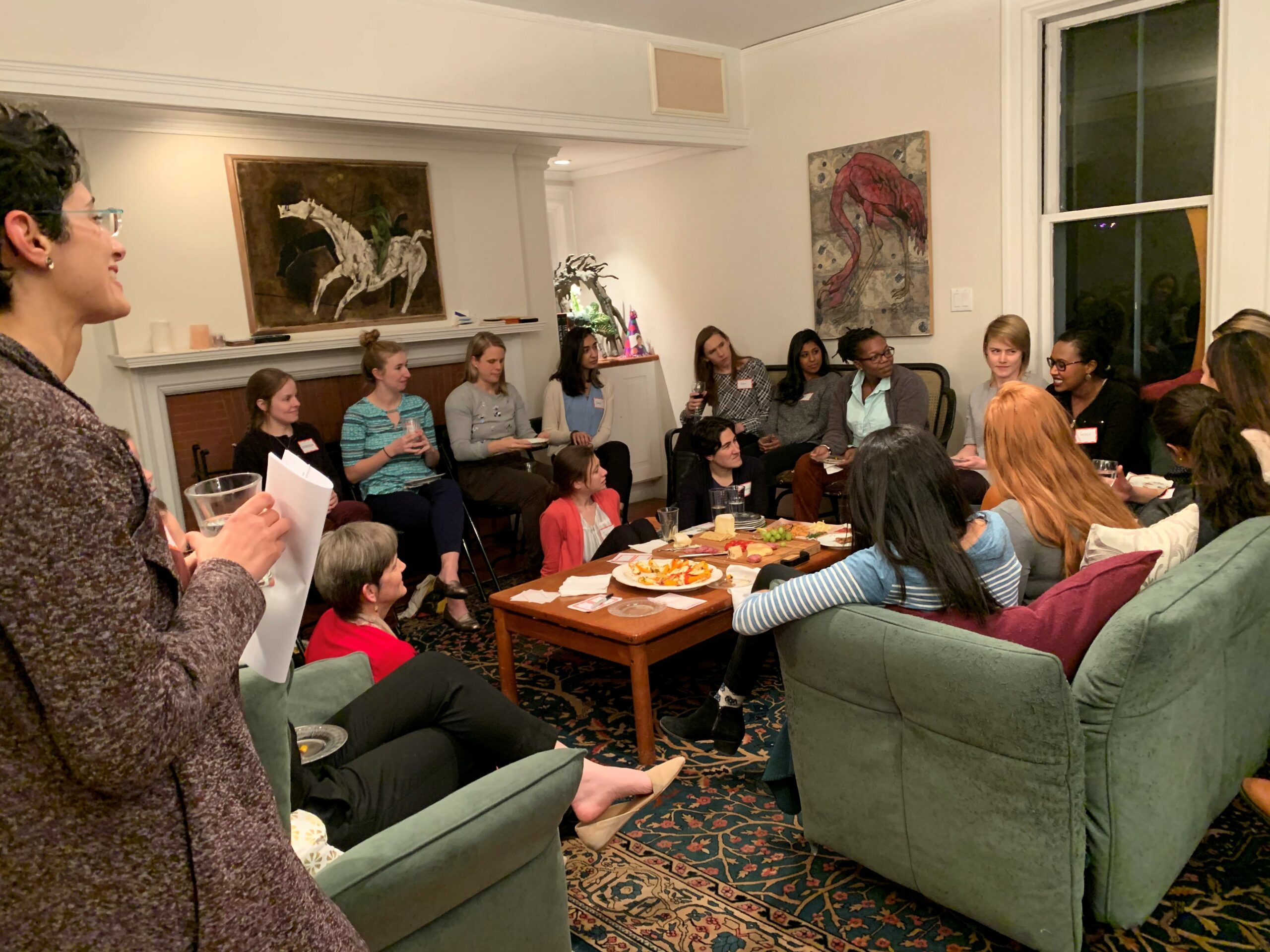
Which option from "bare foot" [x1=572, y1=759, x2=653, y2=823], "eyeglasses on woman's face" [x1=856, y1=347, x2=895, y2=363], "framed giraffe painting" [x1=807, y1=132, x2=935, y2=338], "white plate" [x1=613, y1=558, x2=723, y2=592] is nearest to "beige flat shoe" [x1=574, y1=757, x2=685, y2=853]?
"bare foot" [x1=572, y1=759, x2=653, y2=823]

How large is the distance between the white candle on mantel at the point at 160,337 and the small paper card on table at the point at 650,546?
2.56 metres

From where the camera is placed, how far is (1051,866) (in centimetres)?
187

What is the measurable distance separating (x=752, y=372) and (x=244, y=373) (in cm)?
298

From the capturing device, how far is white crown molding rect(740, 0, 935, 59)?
17.8 feet

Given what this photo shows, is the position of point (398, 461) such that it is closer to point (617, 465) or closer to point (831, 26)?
point (617, 465)

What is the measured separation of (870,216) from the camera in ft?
19.0

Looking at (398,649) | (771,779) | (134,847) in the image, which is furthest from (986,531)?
(134,847)

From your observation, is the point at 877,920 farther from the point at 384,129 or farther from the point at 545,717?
the point at 384,129

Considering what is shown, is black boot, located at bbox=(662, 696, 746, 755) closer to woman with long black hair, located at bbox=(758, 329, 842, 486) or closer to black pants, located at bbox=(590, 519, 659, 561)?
black pants, located at bbox=(590, 519, 659, 561)

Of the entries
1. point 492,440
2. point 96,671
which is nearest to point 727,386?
point 492,440

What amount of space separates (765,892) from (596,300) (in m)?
5.68

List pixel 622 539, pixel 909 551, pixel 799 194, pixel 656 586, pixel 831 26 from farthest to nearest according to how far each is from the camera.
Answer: pixel 799 194, pixel 831 26, pixel 622 539, pixel 656 586, pixel 909 551

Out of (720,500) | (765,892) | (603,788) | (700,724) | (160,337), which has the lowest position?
(765,892)

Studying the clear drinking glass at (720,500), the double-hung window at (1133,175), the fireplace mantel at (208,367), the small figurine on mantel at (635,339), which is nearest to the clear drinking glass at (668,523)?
the clear drinking glass at (720,500)
